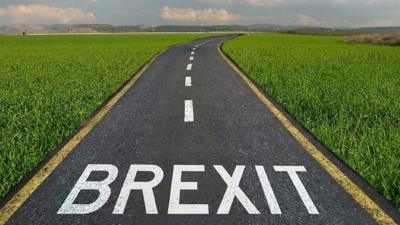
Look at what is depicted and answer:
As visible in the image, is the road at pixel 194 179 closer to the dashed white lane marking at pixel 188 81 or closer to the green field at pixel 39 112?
the green field at pixel 39 112

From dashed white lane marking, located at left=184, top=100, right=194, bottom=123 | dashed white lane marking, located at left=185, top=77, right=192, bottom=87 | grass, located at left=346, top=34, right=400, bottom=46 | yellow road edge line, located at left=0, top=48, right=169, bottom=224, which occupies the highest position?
grass, located at left=346, top=34, right=400, bottom=46

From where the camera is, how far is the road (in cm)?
355

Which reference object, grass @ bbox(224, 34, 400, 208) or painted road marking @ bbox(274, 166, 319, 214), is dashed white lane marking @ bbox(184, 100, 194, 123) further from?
painted road marking @ bbox(274, 166, 319, 214)

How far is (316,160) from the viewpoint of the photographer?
4992 millimetres

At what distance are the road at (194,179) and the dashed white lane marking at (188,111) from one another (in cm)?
4

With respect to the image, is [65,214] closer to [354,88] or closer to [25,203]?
[25,203]

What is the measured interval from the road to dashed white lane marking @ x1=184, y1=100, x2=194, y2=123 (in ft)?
0.14

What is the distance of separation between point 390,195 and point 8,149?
4.92 m

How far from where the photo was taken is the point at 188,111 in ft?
26.1

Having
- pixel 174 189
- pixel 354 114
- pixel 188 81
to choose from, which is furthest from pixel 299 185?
pixel 188 81

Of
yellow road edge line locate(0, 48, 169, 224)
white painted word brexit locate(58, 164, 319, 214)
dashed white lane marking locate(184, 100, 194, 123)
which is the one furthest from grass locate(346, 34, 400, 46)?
white painted word brexit locate(58, 164, 319, 214)

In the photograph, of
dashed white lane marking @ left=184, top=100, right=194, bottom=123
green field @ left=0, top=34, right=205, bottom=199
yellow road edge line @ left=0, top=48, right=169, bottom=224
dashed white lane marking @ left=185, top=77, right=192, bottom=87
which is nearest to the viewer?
yellow road edge line @ left=0, top=48, right=169, bottom=224

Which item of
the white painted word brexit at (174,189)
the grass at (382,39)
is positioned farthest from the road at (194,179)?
the grass at (382,39)

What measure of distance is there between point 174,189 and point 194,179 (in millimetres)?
346
